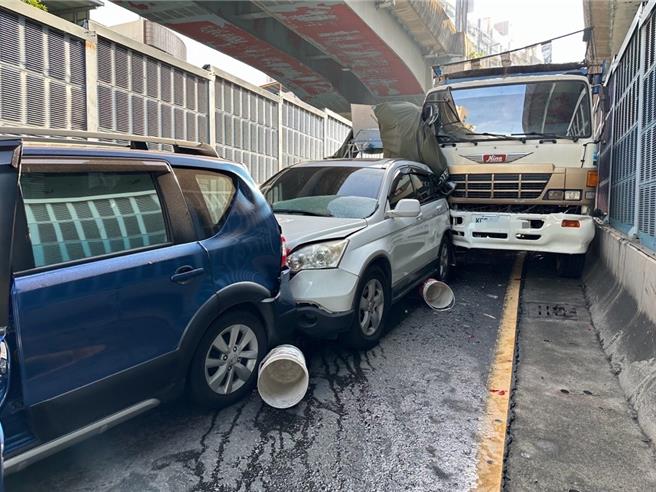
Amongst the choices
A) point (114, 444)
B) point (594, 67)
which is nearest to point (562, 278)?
point (594, 67)

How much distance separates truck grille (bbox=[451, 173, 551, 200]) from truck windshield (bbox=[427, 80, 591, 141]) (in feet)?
1.90

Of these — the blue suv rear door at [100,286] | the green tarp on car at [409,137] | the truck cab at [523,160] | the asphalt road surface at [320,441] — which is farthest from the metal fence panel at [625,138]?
the blue suv rear door at [100,286]

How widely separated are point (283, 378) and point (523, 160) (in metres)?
5.17

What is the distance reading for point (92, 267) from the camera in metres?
2.59

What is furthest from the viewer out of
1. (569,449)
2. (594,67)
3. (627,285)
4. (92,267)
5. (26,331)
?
(594,67)

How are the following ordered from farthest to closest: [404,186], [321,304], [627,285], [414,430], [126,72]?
[126,72]
[404,186]
[627,285]
[321,304]
[414,430]

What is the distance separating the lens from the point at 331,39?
1911 cm

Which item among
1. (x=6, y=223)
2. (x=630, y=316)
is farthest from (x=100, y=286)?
(x=630, y=316)

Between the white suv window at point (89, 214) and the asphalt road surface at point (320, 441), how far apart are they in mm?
1231

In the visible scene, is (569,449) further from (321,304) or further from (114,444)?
(114,444)

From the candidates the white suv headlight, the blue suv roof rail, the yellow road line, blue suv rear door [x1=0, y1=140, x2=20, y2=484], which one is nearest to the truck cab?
the yellow road line

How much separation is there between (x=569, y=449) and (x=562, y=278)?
5213 millimetres

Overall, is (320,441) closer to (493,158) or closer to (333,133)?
(493,158)

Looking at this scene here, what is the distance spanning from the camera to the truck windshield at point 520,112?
23.7 feet
